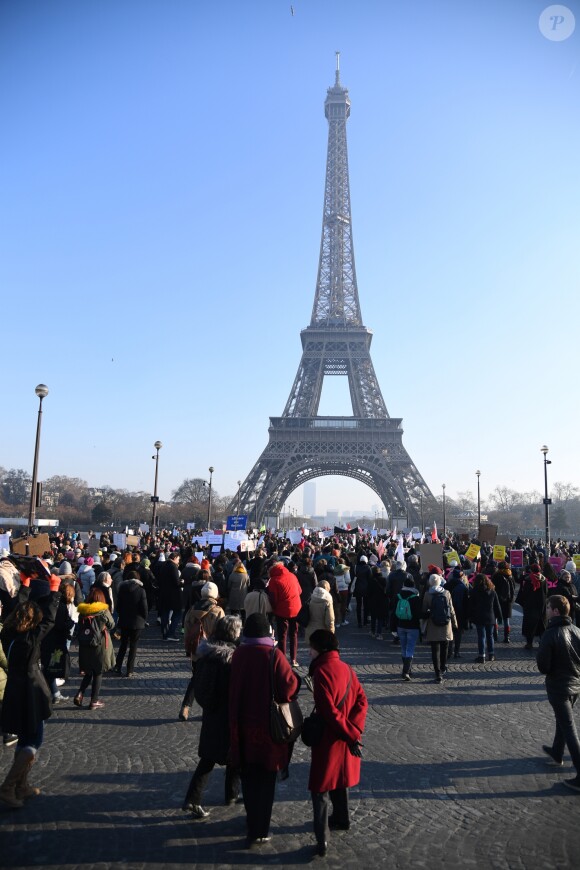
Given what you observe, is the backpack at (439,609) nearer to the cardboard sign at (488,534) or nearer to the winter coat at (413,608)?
the winter coat at (413,608)

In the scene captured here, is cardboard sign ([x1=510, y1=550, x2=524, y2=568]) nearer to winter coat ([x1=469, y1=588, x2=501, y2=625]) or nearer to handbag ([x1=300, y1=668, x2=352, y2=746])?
winter coat ([x1=469, y1=588, x2=501, y2=625])

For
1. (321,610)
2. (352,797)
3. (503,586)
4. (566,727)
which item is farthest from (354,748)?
(503,586)

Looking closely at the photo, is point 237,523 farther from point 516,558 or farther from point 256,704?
point 256,704

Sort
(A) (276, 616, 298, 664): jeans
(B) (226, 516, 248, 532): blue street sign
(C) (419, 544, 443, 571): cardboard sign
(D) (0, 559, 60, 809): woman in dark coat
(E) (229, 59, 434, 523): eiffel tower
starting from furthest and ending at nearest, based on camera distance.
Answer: (E) (229, 59, 434, 523): eiffel tower, (B) (226, 516, 248, 532): blue street sign, (C) (419, 544, 443, 571): cardboard sign, (A) (276, 616, 298, 664): jeans, (D) (0, 559, 60, 809): woman in dark coat

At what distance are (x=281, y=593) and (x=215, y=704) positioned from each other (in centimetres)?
518

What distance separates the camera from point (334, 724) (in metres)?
5.06

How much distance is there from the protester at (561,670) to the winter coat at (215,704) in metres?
Result: 3.26

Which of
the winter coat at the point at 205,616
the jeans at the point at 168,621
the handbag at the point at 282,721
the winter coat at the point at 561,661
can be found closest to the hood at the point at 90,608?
the winter coat at the point at 205,616

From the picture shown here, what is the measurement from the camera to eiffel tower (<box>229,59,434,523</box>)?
73.4 m

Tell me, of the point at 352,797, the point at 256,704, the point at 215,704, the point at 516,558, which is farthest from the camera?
the point at 516,558

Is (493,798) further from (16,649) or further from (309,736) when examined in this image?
(16,649)

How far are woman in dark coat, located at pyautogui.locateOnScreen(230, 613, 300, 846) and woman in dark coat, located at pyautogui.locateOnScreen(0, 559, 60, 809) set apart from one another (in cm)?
201

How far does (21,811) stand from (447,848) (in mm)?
3602

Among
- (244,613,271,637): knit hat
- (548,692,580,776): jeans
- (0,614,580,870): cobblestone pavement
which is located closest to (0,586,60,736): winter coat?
(0,614,580,870): cobblestone pavement
